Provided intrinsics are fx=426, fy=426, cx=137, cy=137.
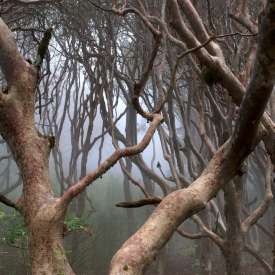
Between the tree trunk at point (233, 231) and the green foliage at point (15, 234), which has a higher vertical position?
the green foliage at point (15, 234)

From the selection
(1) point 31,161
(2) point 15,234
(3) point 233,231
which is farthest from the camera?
(2) point 15,234

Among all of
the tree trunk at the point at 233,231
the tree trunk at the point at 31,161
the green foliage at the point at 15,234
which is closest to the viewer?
the tree trunk at the point at 31,161

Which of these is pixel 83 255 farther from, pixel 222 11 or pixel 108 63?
pixel 222 11

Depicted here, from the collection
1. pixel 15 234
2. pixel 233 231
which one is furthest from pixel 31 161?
pixel 15 234

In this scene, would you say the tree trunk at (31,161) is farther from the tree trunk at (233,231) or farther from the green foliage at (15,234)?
the tree trunk at (233,231)

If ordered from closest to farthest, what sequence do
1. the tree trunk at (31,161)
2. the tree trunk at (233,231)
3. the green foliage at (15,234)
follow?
the tree trunk at (31,161) → the tree trunk at (233,231) → the green foliage at (15,234)

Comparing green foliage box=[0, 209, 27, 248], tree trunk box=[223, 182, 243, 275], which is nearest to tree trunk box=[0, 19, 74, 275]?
green foliage box=[0, 209, 27, 248]

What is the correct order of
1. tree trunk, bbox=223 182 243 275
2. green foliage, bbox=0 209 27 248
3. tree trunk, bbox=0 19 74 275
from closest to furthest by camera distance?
tree trunk, bbox=0 19 74 275 < tree trunk, bbox=223 182 243 275 < green foliage, bbox=0 209 27 248

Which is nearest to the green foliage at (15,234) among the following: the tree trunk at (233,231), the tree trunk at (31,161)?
the tree trunk at (233,231)

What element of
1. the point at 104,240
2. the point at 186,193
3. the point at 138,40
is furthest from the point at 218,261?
the point at 186,193

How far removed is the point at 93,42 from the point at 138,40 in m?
0.79

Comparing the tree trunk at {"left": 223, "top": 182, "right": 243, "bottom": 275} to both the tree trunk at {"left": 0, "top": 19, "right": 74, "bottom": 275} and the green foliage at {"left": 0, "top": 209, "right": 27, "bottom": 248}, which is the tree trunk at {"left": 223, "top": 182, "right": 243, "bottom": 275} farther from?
the tree trunk at {"left": 0, "top": 19, "right": 74, "bottom": 275}

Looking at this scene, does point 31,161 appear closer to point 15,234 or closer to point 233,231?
point 233,231

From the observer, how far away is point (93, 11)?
25.9 feet
